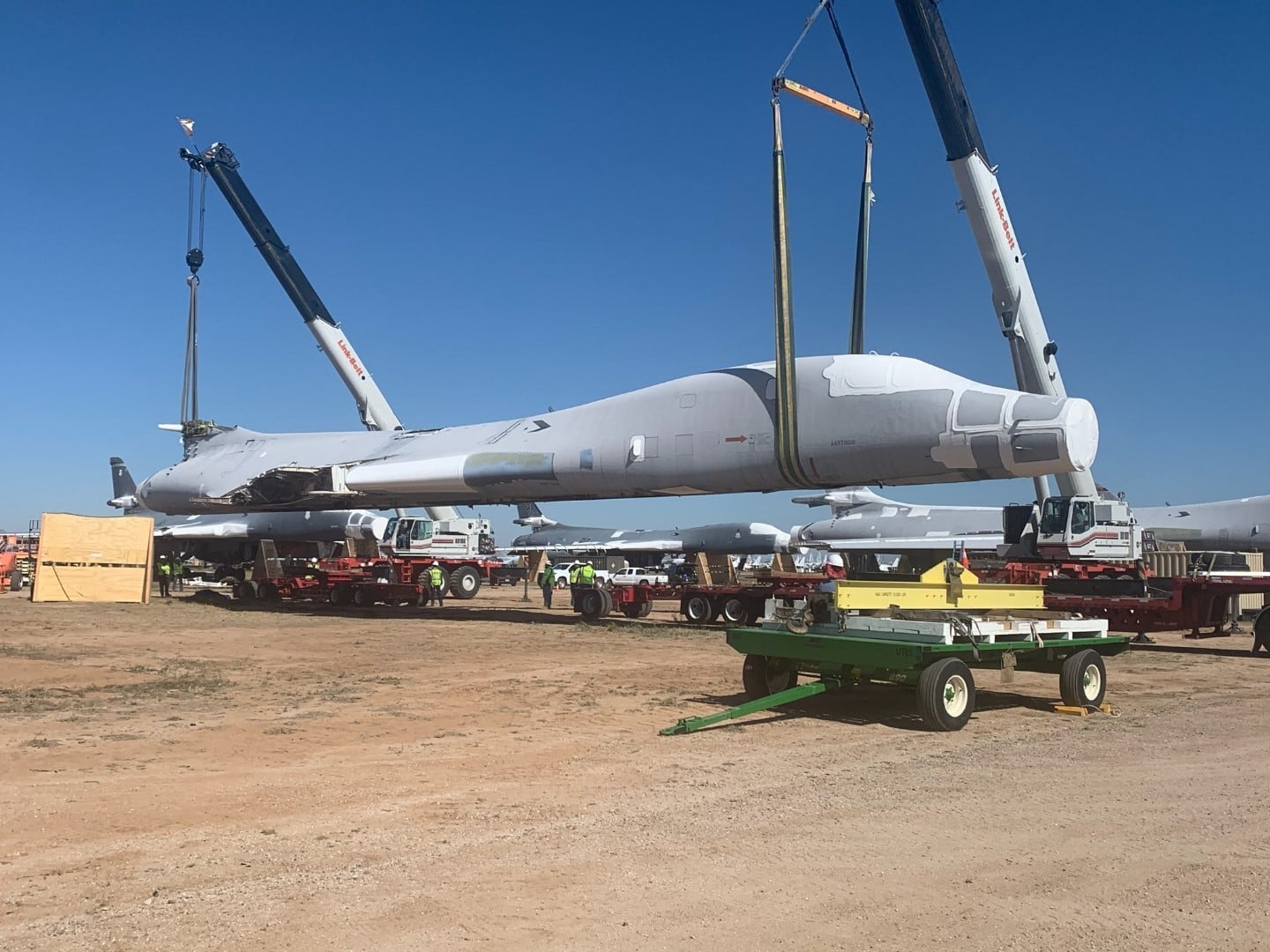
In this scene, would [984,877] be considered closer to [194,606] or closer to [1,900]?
[1,900]

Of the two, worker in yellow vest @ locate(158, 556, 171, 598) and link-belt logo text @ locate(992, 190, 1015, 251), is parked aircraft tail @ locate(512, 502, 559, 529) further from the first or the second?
link-belt logo text @ locate(992, 190, 1015, 251)

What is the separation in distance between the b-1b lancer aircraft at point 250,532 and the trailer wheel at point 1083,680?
26407mm

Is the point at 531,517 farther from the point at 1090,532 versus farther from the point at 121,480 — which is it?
the point at 1090,532

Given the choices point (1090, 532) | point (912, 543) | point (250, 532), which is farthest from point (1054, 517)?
point (250, 532)

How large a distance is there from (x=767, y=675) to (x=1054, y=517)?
1228cm

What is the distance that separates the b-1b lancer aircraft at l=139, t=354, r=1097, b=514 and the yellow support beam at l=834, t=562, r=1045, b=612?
6279mm

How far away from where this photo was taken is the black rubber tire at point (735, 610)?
70.6 feet

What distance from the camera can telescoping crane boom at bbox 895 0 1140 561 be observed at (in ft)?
65.0

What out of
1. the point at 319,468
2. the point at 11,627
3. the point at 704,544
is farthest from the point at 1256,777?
the point at 704,544

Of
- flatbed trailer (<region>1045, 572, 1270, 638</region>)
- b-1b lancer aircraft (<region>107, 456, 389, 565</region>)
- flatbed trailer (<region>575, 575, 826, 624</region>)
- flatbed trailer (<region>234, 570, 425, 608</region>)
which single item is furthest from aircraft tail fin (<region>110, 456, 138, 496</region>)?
flatbed trailer (<region>1045, 572, 1270, 638</region>)

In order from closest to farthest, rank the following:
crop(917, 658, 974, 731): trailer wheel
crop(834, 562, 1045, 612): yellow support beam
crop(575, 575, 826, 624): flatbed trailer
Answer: crop(917, 658, 974, 731): trailer wheel < crop(834, 562, 1045, 612): yellow support beam < crop(575, 575, 826, 624): flatbed trailer

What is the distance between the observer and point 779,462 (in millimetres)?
18453

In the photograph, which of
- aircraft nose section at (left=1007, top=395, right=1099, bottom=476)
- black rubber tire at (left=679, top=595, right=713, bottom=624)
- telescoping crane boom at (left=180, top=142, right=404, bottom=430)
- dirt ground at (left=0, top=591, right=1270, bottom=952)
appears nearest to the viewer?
dirt ground at (left=0, top=591, right=1270, bottom=952)

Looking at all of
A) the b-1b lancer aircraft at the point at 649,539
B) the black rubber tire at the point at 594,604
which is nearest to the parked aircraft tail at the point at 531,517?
the b-1b lancer aircraft at the point at 649,539
